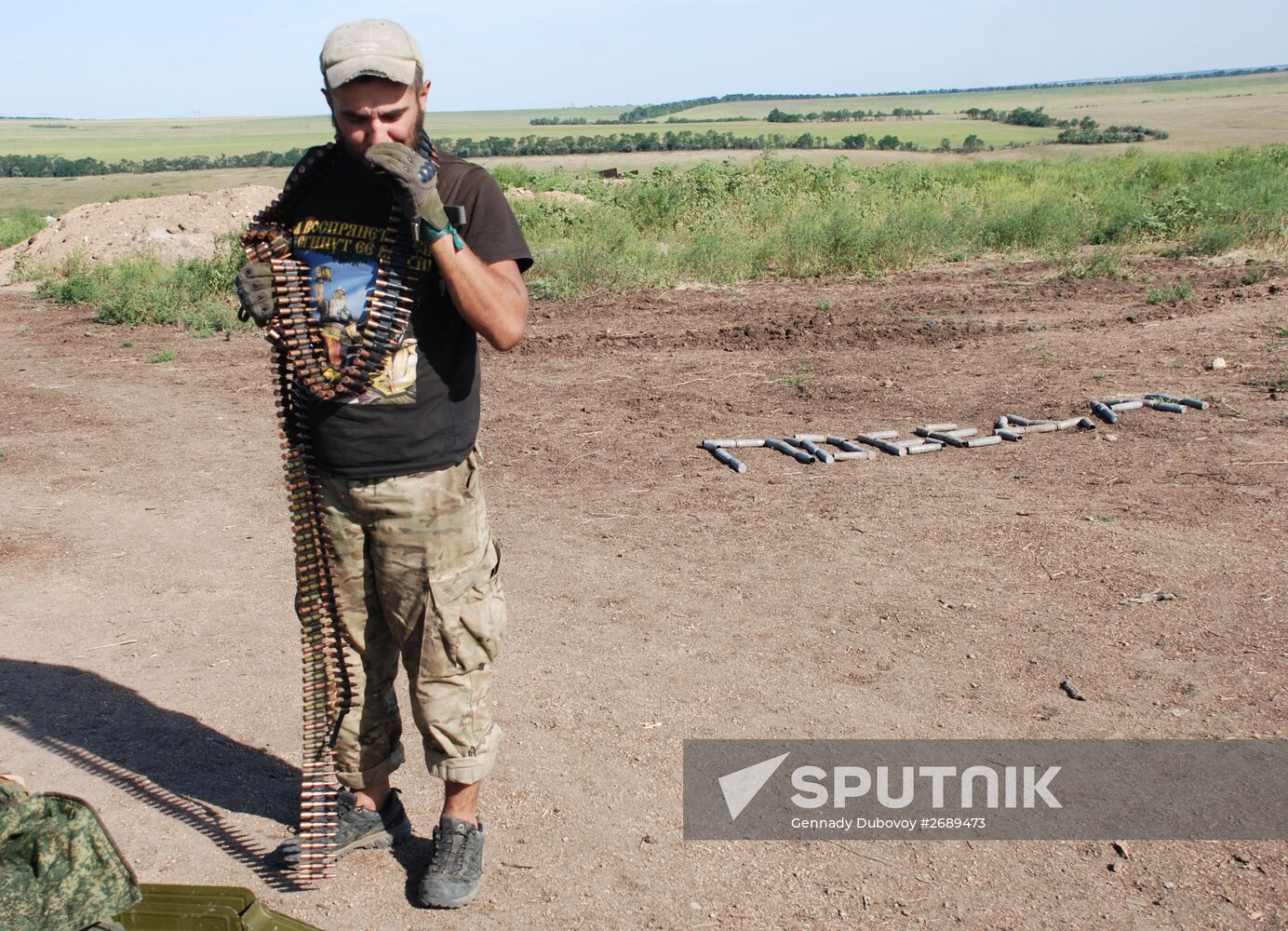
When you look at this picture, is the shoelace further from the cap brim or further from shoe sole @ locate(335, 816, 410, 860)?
the cap brim

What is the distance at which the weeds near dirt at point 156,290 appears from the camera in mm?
13500

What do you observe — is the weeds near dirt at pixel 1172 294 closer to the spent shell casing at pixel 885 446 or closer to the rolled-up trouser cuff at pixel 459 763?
the spent shell casing at pixel 885 446

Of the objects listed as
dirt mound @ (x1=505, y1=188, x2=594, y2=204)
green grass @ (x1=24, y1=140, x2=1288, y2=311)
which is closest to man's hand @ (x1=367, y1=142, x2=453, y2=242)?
green grass @ (x1=24, y1=140, x2=1288, y2=311)

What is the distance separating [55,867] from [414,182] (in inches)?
65.8

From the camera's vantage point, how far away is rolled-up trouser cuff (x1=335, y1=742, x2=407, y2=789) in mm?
3416

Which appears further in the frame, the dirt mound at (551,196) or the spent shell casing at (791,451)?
the dirt mound at (551,196)

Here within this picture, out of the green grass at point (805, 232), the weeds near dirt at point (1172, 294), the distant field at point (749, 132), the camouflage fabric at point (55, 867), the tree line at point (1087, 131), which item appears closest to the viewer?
the camouflage fabric at point (55, 867)

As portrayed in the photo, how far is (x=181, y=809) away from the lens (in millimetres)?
3846

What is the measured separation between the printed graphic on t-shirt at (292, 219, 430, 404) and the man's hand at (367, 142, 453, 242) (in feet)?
0.90

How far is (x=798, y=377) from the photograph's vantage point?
1012cm

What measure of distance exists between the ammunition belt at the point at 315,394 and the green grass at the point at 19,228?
24149mm

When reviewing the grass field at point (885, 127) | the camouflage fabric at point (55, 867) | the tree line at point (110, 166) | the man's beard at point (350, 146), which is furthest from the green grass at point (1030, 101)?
the camouflage fabric at point (55, 867)

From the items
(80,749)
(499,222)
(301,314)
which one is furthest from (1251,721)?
(80,749)

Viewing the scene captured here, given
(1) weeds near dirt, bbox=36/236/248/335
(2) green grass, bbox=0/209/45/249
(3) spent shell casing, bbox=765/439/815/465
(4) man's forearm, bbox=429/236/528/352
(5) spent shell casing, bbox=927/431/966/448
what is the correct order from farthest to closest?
1. (2) green grass, bbox=0/209/45/249
2. (1) weeds near dirt, bbox=36/236/248/335
3. (5) spent shell casing, bbox=927/431/966/448
4. (3) spent shell casing, bbox=765/439/815/465
5. (4) man's forearm, bbox=429/236/528/352
